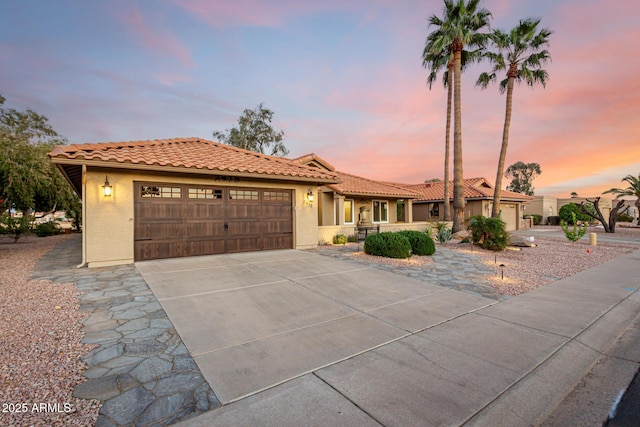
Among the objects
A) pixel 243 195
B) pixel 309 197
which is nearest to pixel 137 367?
pixel 243 195

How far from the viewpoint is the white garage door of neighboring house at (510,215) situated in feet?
84.3

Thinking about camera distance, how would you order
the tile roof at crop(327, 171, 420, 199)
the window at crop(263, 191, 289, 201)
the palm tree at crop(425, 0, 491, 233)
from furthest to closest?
the tile roof at crop(327, 171, 420, 199), the palm tree at crop(425, 0, 491, 233), the window at crop(263, 191, 289, 201)

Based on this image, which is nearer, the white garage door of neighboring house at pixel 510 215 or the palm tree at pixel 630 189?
the palm tree at pixel 630 189

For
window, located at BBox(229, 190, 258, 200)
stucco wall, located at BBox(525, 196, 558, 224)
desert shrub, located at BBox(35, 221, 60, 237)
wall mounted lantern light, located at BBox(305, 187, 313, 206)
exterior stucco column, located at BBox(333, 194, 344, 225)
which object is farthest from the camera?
stucco wall, located at BBox(525, 196, 558, 224)

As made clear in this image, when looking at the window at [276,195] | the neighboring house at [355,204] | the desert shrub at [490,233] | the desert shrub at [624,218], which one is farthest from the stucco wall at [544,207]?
the window at [276,195]

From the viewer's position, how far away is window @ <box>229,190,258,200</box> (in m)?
10.4

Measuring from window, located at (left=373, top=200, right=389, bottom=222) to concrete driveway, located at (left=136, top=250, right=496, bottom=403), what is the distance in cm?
1208

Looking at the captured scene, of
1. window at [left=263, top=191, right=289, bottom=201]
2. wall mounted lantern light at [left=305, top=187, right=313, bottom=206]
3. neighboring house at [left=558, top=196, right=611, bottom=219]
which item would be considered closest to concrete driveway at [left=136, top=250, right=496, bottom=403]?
window at [left=263, top=191, right=289, bottom=201]

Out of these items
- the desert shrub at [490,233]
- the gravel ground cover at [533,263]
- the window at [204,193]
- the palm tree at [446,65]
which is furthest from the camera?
the palm tree at [446,65]

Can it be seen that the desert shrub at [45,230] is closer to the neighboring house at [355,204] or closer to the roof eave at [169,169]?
the roof eave at [169,169]

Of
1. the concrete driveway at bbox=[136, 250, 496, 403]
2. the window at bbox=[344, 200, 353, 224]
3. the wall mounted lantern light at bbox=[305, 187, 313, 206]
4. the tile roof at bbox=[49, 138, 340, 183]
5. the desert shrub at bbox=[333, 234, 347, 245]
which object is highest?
the tile roof at bbox=[49, 138, 340, 183]

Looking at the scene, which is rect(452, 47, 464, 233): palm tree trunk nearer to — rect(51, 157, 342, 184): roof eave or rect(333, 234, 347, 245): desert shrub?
rect(333, 234, 347, 245): desert shrub

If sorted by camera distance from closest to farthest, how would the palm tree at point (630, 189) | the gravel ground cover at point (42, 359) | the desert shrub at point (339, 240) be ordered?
the gravel ground cover at point (42, 359) → the desert shrub at point (339, 240) → the palm tree at point (630, 189)

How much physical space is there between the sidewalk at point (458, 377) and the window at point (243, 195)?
27.3 ft
